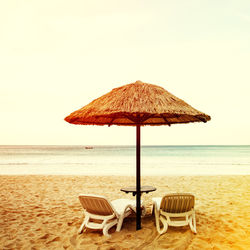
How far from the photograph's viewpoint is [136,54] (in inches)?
494

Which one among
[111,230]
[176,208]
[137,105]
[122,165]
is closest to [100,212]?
[111,230]

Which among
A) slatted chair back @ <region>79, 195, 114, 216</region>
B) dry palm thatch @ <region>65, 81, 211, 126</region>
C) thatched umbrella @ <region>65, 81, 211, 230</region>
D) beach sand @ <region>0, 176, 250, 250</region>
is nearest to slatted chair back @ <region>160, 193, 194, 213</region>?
beach sand @ <region>0, 176, 250, 250</region>

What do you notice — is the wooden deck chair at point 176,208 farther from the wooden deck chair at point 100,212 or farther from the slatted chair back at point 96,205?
the slatted chair back at point 96,205

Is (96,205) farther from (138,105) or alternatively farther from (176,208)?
(138,105)

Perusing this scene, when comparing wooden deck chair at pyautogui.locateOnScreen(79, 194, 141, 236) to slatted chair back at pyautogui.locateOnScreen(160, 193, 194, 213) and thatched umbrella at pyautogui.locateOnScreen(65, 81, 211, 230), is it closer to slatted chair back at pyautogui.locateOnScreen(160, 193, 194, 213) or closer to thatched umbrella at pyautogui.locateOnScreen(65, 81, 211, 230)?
thatched umbrella at pyautogui.locateOnScreen(65, 81, 211, 230)

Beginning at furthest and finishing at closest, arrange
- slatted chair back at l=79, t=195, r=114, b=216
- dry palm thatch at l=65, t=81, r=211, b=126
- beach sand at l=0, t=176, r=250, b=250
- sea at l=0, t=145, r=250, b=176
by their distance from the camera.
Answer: sea at l=0, t=145, r=250, b=176 → slatted chair back at l=79, t=195, r=114, b=216 → beach sand at l=0, t=176, r=250, b=250 → dry palm thatch at l=65, t=81, r=211, b=126

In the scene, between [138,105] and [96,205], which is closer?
[138,105]

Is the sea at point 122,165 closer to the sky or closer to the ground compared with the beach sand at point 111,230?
closer to the ground

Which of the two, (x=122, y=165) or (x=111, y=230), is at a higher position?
(x=111, y=230)

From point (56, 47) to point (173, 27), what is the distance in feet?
19.3

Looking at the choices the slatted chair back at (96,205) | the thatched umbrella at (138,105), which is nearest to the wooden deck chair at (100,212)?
the slatted chair back at (96,205)

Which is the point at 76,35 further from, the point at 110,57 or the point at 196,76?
the point at 196,76

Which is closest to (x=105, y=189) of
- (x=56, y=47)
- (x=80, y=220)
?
(x=80, y=220)

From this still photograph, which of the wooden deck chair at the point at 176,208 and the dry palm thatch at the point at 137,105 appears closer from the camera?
the dry palm thatch at the point at 137,105
